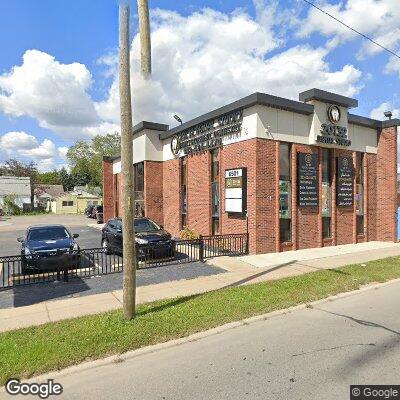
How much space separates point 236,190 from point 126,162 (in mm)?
8338

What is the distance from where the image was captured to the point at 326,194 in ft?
50.8

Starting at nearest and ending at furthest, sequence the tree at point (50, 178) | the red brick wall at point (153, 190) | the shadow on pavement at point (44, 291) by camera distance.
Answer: the shadow on pavement at point (44, 291) < the red brick wall at point (153, 190) < the tree at point (50, 178)

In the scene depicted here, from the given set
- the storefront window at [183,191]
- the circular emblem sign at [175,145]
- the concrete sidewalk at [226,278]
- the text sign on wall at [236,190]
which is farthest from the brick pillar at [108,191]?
the concrete sidewalk at [226,278]

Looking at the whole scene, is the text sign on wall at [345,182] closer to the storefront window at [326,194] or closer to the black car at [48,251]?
the storefront window at [326,194]

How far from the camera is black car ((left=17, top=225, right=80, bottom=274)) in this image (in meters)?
10.0

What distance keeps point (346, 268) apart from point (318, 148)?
20.8 feet

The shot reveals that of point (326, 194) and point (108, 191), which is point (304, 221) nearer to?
point (326, 194)

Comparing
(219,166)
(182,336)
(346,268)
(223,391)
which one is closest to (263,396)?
(223,391)

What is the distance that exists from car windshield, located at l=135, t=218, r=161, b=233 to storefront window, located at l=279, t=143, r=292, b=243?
5237 millimetres

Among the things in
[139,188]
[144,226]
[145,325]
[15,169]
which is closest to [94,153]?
[15,169]

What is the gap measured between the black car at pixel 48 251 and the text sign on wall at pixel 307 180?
9.26m

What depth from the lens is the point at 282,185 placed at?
1409cm

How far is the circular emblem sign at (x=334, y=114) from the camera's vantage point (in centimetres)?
1474

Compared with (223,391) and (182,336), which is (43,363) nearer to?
(182,336)
